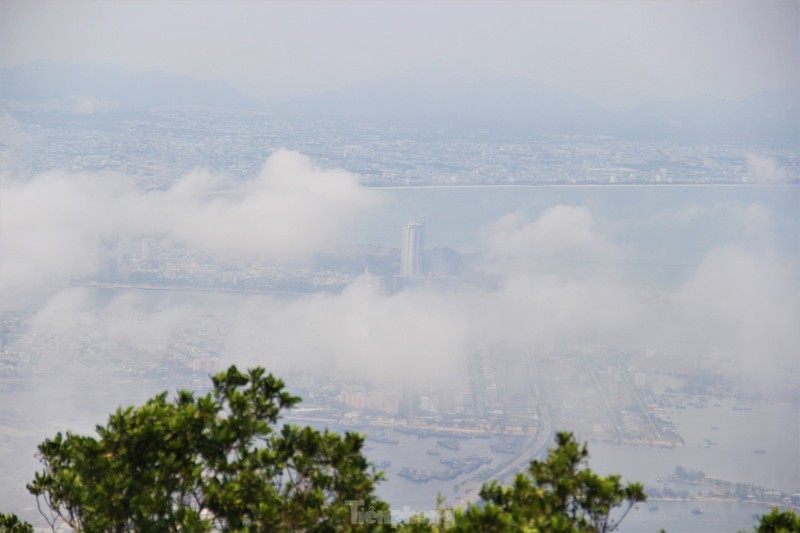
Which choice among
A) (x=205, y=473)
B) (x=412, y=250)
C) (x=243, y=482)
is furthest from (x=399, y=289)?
(x=243, y=482)

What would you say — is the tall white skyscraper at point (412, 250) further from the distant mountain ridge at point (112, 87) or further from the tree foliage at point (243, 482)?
the tree foliage at point (243, 482)

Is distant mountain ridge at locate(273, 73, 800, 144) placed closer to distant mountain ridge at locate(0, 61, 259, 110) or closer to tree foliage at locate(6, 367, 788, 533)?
distant mountain ridge at locate(0, 61, 259, 110)

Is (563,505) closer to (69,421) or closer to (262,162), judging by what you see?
(69,421)

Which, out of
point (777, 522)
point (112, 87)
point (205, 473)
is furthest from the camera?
point (112, 87)

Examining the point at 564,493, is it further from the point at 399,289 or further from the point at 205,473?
the point at 399,289

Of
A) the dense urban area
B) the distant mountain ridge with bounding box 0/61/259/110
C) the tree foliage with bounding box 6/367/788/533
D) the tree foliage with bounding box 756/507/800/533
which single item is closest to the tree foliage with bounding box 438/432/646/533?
the tree foliage with bounding box 6/367/788/533

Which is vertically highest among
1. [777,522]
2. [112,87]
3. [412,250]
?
[112,87]
